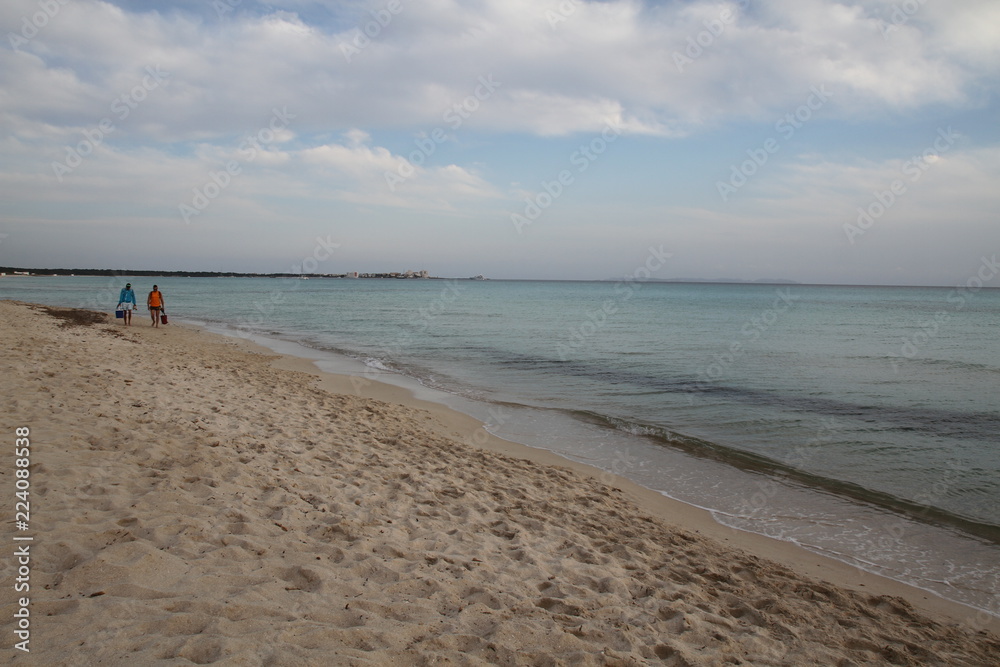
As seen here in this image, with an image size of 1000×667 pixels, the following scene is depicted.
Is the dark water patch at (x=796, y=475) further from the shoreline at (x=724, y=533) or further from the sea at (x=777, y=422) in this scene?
the shoreline at (x=724, y=533)

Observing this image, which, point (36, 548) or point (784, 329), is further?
point (784, 329)

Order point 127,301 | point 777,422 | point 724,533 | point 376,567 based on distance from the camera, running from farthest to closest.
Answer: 1. point 127,301
2. point 777,422
3. point 724,533
4. point 376,567

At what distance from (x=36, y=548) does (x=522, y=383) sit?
1225 centimetres

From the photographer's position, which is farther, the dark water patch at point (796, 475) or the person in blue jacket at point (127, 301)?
the person in blue jacket at point (127, 301)

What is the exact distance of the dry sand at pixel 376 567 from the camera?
3.13m

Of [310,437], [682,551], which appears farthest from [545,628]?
[310,437]

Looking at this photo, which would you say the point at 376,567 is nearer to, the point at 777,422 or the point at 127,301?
the point at 777,422

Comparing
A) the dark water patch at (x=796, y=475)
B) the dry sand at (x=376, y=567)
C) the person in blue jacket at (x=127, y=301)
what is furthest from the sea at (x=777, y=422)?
the person in blue jacket at (x=127, y=301)

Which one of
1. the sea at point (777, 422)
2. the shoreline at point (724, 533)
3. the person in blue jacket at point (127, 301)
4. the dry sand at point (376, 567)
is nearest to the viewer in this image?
the dry sand at point (376, 567)

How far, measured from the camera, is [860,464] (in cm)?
895

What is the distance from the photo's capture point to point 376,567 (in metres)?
4.07

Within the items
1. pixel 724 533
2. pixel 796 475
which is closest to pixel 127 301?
pixel 724 533

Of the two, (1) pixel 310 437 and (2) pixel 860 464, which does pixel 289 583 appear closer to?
(1) pixel 310 437

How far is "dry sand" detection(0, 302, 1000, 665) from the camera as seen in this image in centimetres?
313
